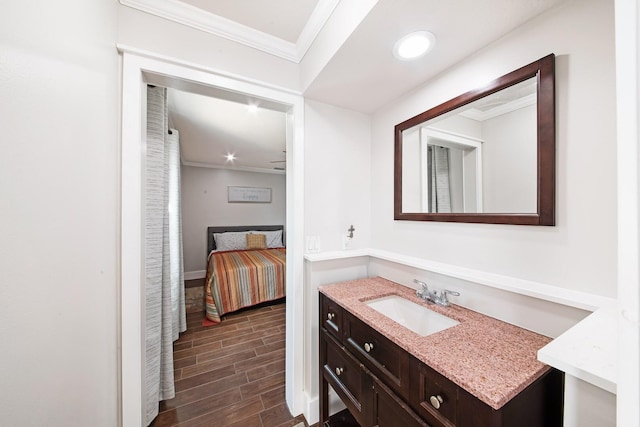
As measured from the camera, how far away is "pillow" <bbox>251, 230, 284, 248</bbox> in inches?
195

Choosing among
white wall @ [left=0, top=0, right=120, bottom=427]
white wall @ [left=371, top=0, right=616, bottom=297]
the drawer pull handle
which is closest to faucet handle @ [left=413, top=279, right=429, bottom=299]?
white wall @ [left=371, top=0, right=616, bottom=297]

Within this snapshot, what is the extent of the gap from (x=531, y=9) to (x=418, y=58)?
42cm

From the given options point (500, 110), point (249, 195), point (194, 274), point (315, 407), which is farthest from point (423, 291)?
point (194, 274)

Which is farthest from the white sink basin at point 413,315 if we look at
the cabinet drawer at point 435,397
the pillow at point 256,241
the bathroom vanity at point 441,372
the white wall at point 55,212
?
the pillow at point 256,241

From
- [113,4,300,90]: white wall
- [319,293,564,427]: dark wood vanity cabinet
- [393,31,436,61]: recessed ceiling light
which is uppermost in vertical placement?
[113,4,300,90]: white wall

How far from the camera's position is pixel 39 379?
1.80 ft

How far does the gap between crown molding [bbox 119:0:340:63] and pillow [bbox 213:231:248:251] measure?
396cm

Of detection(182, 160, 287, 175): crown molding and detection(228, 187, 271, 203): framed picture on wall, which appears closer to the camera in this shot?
detection(182, 160, 287, 175): crown molding

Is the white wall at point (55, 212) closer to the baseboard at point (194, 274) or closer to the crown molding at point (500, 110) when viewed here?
the crown molding at point (500, 110)

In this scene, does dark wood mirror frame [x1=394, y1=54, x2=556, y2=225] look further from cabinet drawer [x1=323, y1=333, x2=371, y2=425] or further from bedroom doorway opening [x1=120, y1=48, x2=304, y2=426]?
bedroom doorway opening [x1=120, y1=48, x2=304, y2=426]

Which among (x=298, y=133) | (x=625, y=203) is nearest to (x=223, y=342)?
(x=298, y=133)

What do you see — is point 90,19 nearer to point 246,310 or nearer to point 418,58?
point 418,58

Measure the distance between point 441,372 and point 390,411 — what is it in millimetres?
364

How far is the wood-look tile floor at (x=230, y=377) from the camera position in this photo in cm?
151
